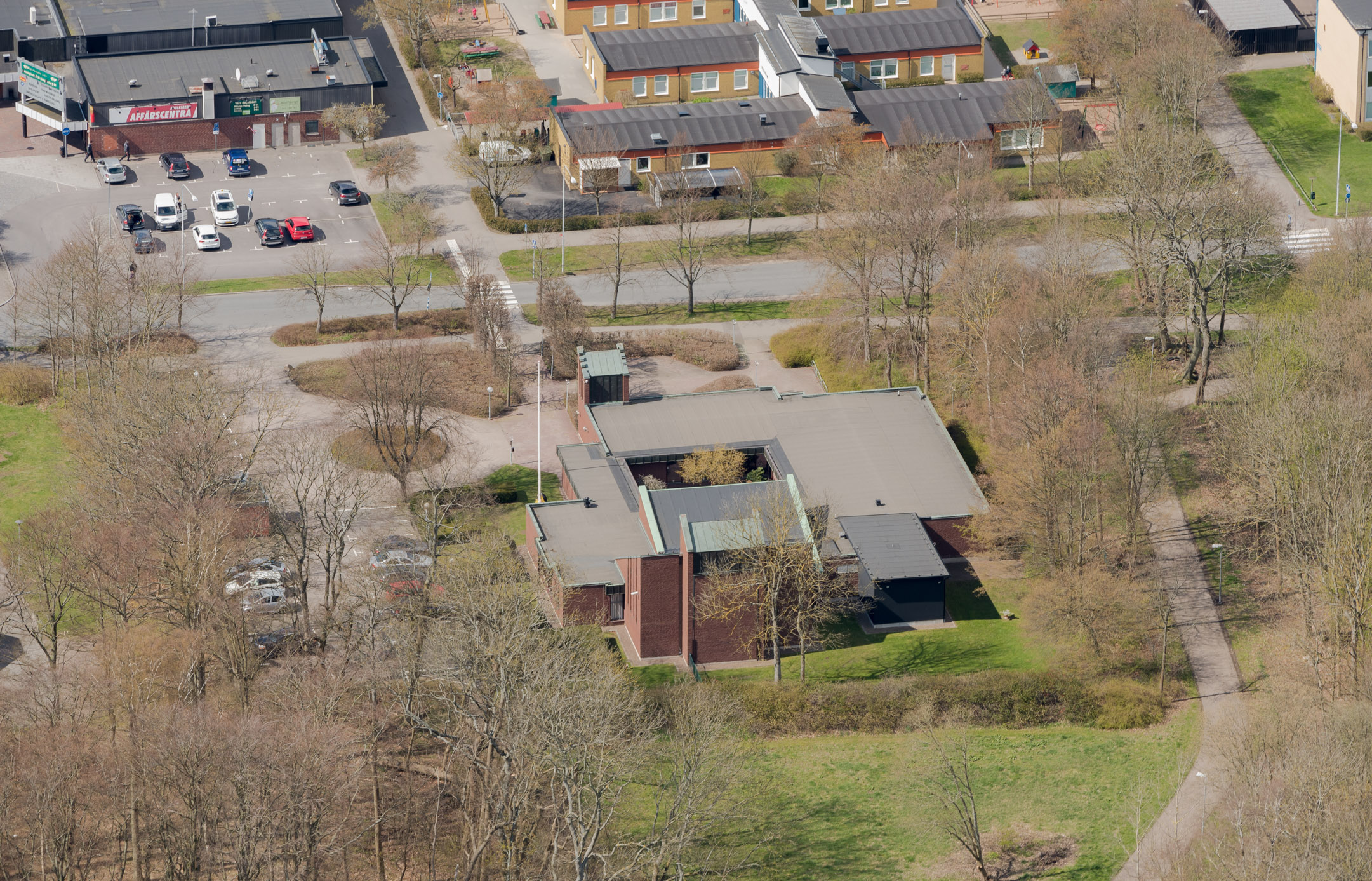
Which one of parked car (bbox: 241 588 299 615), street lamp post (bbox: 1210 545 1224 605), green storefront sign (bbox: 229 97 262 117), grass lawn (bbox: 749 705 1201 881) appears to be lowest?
grass lawn (bbox: 749 705 1201 881)

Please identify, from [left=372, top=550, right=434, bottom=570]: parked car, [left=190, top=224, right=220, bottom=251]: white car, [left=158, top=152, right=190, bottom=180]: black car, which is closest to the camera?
[left=372, top=550, right=434, bottom=570]: parked car

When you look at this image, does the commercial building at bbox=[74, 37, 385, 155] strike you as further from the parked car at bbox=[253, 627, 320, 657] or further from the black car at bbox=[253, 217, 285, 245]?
the parked car at bbox=[253, 627, 320, 657]

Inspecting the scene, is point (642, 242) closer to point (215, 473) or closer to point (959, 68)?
point (959, 68)

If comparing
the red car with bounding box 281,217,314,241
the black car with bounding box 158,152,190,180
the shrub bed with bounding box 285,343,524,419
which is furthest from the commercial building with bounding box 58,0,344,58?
the shrub bed with bounding box 285,343,524,419

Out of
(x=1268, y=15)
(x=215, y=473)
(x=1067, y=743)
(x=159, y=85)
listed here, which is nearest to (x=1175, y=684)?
(x=1067, y=743)

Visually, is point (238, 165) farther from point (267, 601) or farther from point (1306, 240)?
point (1306, 240)

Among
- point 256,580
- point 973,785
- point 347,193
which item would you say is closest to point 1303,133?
point 347,193
